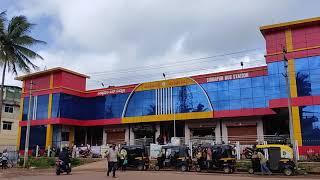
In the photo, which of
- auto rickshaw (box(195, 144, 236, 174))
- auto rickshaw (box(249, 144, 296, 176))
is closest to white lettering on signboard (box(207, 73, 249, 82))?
auto rickshaw (box(195, 144, 236, 174))

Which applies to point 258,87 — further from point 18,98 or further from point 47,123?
point 18,98

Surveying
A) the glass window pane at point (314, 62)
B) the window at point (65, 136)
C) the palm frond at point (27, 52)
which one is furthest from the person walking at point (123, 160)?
the window at point (65, 136)

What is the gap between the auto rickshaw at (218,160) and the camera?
22438mm

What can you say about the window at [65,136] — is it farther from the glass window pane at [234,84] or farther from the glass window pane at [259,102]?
the glass window pane at [259,102]

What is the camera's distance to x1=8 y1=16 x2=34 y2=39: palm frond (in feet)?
106

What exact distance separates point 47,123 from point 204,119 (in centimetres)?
1905

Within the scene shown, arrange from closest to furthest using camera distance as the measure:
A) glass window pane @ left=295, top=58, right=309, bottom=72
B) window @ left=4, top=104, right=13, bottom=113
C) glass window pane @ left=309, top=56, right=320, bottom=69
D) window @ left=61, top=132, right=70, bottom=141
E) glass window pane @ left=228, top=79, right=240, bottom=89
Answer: glass window pane @ left=309, top=56, right=320, bottom=69, glass window pane @ left=295, top=58, right=309, bottom=72, glass window pane @ left=228, top=79, right=240, bottom=89, window @ left=61, top=132, right=70, bottom=141, window @ left=4, top=104, right=13, bottom=113

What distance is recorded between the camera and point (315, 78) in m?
31.6

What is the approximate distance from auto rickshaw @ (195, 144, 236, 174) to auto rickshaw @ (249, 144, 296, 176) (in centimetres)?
155

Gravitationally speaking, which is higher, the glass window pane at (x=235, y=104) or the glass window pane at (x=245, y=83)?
the glass window pane at (x=245, y=83)

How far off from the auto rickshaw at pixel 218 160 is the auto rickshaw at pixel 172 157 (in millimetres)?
1214

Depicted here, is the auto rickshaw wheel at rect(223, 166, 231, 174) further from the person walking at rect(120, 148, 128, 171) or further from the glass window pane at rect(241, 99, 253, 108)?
the glass window pane at rect(241, 99, 253, 108)

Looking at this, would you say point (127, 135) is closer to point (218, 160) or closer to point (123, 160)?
point (123, 160)

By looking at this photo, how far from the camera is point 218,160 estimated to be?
2278 centimetres
